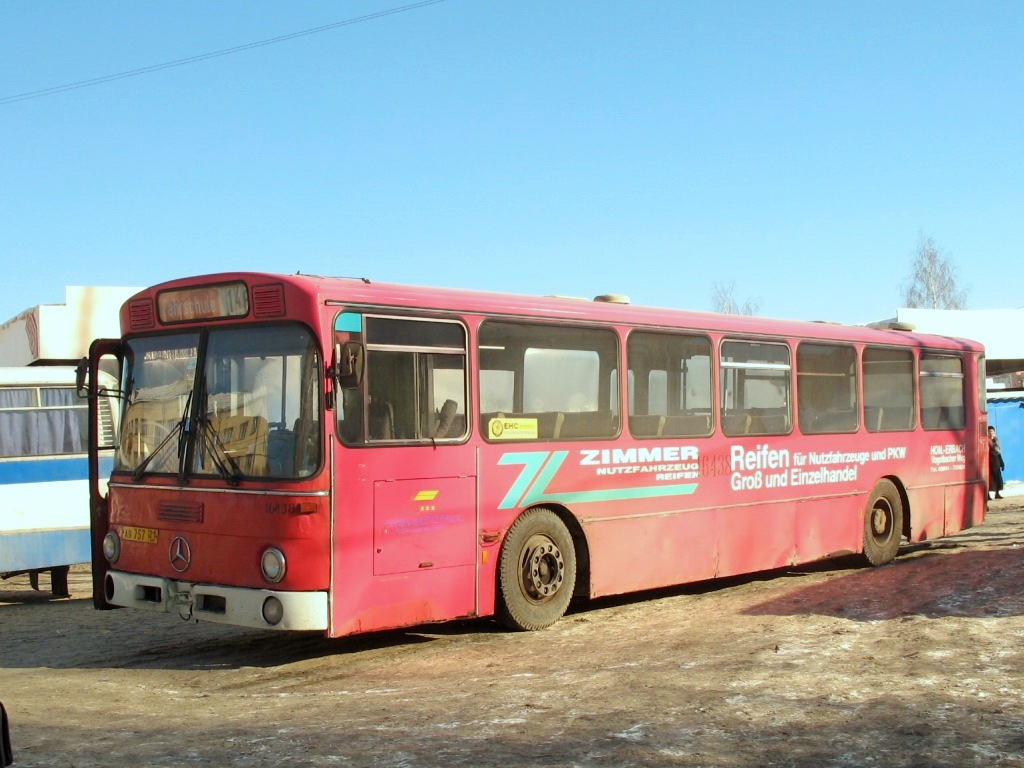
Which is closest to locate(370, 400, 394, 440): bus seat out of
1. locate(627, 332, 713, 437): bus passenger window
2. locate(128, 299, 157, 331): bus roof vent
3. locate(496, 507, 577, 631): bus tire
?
locate(496, 507, 577, 631): bus tire

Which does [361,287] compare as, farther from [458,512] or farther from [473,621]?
[473,621]

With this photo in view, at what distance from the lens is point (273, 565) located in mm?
8734

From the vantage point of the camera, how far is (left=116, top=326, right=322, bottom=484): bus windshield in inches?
348

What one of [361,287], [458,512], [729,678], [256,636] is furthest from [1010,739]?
[256,636]

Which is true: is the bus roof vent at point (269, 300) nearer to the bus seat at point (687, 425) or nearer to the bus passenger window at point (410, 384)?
the bus passenger window at point (410, 384)

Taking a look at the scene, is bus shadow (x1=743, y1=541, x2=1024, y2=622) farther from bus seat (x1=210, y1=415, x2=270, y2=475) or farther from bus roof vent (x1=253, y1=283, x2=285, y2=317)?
bus roof vent (x1=253, y1=283, x2=285, y2=317)

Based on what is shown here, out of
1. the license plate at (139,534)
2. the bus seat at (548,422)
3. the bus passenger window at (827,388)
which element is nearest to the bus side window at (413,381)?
the bus seat at (548,422)

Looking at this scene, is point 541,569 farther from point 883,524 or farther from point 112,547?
point 883,524

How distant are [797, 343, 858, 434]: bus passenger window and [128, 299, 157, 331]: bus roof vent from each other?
286 inches

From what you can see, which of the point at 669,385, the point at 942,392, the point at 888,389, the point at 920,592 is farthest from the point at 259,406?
the point at 942,392

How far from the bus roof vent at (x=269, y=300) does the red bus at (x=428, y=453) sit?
0.06 ft

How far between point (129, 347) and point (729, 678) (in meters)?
5.75

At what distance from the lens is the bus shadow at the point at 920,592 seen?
10.5m

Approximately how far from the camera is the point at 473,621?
37.0ft
